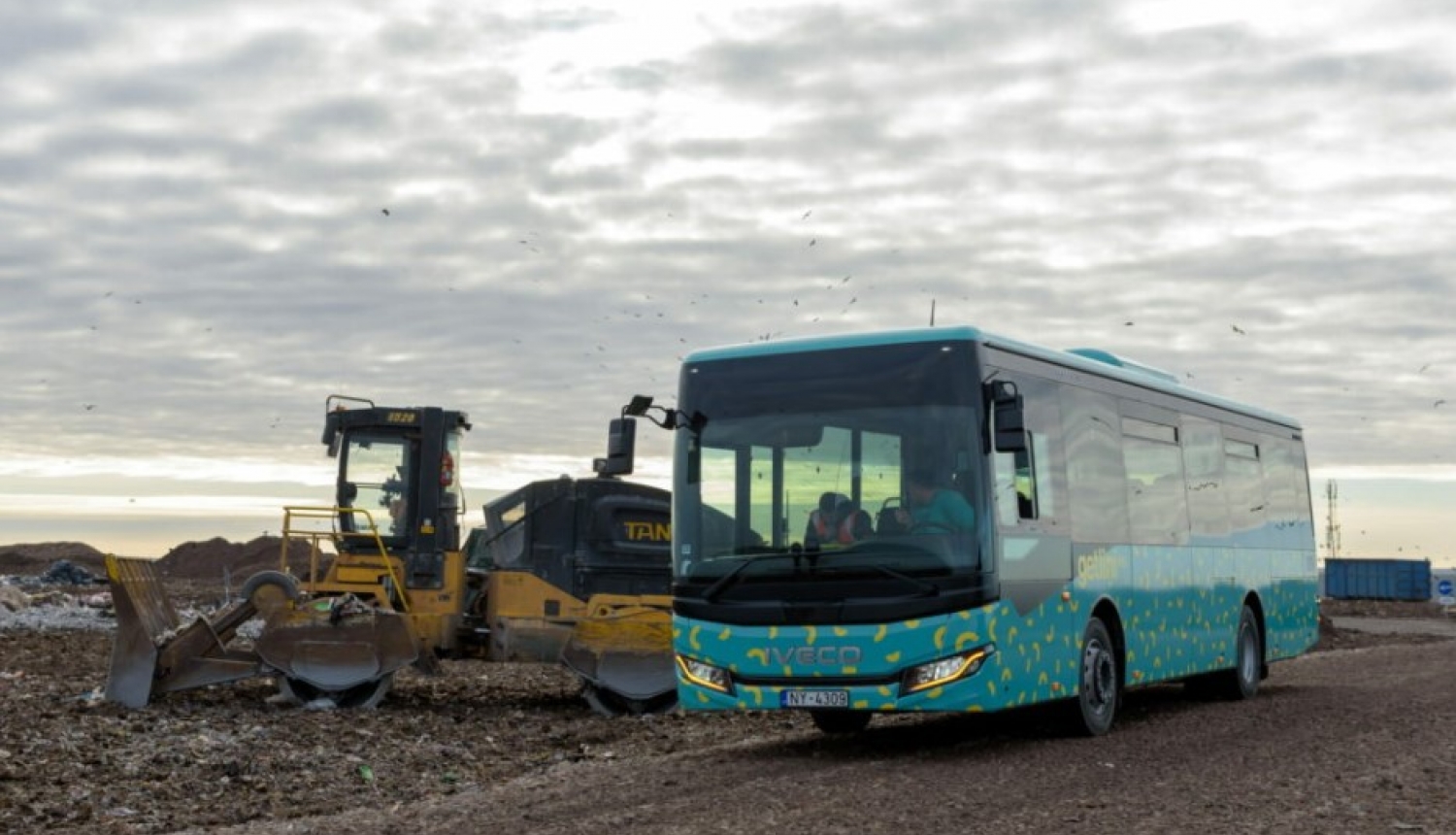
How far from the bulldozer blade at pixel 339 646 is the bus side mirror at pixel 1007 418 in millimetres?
8342

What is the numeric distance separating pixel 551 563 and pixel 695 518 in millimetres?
6943

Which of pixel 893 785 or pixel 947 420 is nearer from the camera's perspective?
pixel 893 785

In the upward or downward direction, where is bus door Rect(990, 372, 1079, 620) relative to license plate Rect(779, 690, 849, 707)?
upward

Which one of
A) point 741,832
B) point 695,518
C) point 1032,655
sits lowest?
point 741,832

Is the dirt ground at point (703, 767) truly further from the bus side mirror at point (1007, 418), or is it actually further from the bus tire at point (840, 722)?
the bus side mirror at point (1007, 418)

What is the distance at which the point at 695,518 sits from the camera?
1355cm

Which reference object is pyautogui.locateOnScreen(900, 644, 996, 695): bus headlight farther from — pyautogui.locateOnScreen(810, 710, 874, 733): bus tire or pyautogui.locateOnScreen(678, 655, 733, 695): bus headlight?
pyautogui.locateOnScreen(810, 710, 874, 733): bus tire

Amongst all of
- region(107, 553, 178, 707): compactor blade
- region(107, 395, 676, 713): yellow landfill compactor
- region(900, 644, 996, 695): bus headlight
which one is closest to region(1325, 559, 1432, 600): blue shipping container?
region(107, 395, 676, 713): yellow landfill compactor

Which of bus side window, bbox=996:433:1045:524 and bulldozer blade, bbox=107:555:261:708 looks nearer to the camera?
bus side window, bbox=996:433:1045:524

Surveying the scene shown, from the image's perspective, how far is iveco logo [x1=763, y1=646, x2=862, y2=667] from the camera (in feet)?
42.3

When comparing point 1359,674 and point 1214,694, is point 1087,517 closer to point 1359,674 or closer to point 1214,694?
point 1214,694

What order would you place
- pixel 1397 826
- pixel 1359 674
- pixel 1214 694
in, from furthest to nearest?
pixel 1359 674
pixel 1214 694
pixel 1397 826

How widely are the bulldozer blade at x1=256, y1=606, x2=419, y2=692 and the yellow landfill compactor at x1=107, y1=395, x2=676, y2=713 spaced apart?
1 centimetres

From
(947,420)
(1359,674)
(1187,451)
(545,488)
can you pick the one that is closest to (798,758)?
(947,420)
